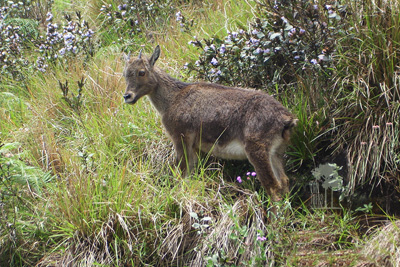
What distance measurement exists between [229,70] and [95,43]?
384cm

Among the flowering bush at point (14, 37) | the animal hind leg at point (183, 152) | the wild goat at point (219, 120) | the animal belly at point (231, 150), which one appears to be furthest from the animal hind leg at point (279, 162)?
the flowering bush at point (14, 37)

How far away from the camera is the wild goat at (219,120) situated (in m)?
5.82

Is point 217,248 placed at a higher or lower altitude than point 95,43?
lower

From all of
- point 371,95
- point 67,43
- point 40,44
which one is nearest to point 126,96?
point 371,95

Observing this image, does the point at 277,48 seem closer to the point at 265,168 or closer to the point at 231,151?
the point at 231,151

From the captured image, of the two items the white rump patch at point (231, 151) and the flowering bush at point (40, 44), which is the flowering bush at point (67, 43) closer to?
the flowering bush at point (40, 44)

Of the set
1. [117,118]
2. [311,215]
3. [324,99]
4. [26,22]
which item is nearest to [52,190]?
[117,118]

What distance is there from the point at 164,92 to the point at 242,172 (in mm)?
1409

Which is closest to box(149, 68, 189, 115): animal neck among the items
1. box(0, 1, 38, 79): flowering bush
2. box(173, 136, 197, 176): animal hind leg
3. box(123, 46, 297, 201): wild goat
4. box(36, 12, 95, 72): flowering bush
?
box(123, 46, 297, 201): wild goat

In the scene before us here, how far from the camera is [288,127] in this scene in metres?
5.80

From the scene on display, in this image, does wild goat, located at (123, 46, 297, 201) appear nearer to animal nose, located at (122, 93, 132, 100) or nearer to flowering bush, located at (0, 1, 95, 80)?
animal nose, located at (122, 93, 132, 100)

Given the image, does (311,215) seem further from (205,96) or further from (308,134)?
(205,96)

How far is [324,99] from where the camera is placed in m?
6.23

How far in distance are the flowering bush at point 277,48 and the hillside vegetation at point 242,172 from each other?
0.7 inches
